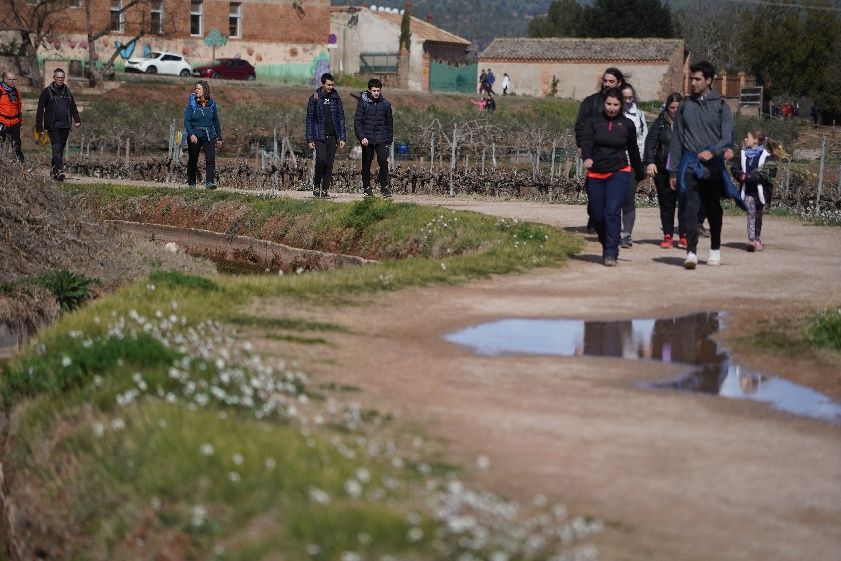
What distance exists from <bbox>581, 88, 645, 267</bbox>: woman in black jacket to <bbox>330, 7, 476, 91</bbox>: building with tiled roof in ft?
264

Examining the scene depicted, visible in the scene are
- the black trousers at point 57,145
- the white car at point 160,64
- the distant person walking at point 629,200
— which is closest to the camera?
the distant person walking at point 629,200

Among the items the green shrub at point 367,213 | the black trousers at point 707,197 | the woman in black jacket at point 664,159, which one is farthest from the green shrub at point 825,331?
the green shrub at point 367,213

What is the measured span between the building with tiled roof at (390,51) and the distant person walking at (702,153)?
8043cm

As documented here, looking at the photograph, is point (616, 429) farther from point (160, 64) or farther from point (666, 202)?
point (160, 64)

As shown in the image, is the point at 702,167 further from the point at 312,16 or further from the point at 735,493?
the point at 312,16

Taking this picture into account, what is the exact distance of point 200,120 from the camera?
2519 cm

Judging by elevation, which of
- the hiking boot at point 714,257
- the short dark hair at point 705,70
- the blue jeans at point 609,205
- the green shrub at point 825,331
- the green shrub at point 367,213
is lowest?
the green shrub at point 367,213

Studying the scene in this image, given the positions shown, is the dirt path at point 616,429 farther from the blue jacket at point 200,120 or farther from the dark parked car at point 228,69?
the dark parked car at point 228,69

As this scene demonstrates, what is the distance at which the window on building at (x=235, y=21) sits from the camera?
79.4m

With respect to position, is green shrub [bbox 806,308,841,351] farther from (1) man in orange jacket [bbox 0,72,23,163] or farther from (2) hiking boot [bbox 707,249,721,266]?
(1) man in orange jacket [bbox 0,72,23,163]

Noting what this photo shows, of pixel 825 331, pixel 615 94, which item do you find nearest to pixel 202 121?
pixel 615 94

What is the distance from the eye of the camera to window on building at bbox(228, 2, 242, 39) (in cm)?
7944

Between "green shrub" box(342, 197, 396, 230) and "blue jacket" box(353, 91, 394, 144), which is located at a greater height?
"blue jacket" box(353, 91, 394, 144)

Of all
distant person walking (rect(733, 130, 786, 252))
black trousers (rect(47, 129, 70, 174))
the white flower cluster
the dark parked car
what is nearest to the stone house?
the dark parked car
